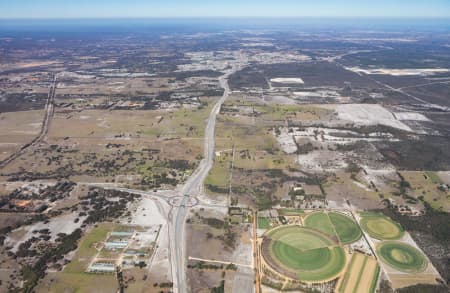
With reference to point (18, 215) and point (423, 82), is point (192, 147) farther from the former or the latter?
point (423, 82)

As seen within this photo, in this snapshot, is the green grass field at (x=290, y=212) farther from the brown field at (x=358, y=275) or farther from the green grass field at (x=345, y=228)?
the brown field at (x=358, y=275)

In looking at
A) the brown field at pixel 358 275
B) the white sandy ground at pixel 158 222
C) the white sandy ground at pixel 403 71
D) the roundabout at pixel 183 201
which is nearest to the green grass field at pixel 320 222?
the brown field at pixel 358 275

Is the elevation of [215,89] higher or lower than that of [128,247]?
higher

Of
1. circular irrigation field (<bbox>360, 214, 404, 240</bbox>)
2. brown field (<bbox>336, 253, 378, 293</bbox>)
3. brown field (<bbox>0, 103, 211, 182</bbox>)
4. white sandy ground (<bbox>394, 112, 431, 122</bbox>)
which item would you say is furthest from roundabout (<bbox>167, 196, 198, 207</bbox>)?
white sandy ground (<bbox>394, 112, 431, 122</bbox>)

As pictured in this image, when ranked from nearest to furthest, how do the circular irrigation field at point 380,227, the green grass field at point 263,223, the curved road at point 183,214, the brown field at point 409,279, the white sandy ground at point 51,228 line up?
the brown field at point 409,279 < the curved road at point 183,214 < the circular irrigation field at point 380,227 < the white sandy ground at point 51,228 < the green grass field at point 263,223

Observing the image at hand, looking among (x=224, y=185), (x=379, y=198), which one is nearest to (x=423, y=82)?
(x=379, y=198)

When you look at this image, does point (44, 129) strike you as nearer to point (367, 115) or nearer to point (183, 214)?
point (183, 214)
